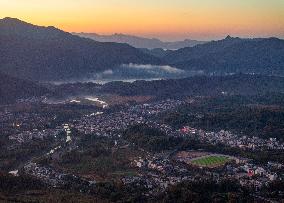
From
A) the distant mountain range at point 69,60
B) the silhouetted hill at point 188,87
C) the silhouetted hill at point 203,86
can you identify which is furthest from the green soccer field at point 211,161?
the distant mountain range at point 69,60

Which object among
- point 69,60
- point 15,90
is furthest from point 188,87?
point 69,60

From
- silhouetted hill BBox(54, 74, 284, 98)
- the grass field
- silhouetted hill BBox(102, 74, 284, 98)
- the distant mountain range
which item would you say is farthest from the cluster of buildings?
the distant mountain range

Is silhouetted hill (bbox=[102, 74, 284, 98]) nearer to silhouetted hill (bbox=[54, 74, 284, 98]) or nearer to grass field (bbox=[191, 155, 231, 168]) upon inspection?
silhouetted hill (bbox=[54, 74, 284, 98])

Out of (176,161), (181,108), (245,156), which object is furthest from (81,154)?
(181,108)

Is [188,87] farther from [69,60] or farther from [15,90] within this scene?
[69,60]

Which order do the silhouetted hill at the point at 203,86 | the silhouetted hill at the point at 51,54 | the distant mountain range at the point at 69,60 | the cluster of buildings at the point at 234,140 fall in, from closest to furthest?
1. the cluster of buildings at the point at 234,140
2. the silhouetted hill at the point at 203,86
3. the silhouetted hill at the point at 51,54
4. the distant mountain range at the point at 69,60

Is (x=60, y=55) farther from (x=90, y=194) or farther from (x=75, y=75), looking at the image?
(x=90, y=194)

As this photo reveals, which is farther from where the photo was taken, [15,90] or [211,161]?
[15,90]

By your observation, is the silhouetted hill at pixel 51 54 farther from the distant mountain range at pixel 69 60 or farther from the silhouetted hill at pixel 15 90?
the silhouetted hill at pixel 15 90
